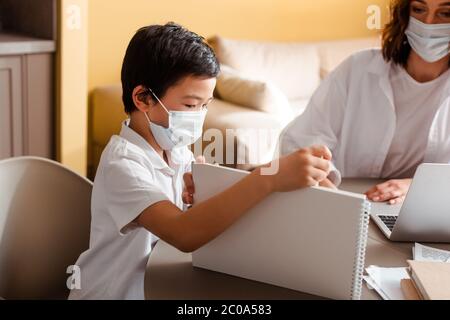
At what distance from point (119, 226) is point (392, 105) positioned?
94 cm

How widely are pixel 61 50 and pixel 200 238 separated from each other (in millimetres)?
2038

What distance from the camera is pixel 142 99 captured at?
1411 millimetres

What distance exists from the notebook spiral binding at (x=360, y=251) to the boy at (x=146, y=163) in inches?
10.8

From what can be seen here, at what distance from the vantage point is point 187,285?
1.15m

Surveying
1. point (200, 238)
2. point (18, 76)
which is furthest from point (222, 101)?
point (200, 238)

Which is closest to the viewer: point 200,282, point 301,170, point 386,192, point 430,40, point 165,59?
point 301,170

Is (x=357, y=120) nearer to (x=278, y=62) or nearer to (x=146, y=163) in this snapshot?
(x=146, y=163)

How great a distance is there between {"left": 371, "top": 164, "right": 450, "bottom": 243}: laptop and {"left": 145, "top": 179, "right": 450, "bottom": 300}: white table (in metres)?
0.06

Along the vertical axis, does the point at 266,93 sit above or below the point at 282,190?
below

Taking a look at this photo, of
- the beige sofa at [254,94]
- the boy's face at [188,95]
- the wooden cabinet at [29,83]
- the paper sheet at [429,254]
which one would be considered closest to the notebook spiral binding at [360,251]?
the paper sheet at [429,254]

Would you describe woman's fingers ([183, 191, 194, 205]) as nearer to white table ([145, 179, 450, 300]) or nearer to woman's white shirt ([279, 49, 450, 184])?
white table ([145, 179, 450, 300])

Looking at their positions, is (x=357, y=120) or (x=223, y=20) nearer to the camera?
(x=357, y=120)

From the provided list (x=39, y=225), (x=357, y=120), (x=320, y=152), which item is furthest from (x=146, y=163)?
(x=357, y=120)

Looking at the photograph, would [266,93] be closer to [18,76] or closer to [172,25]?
[18,76]
